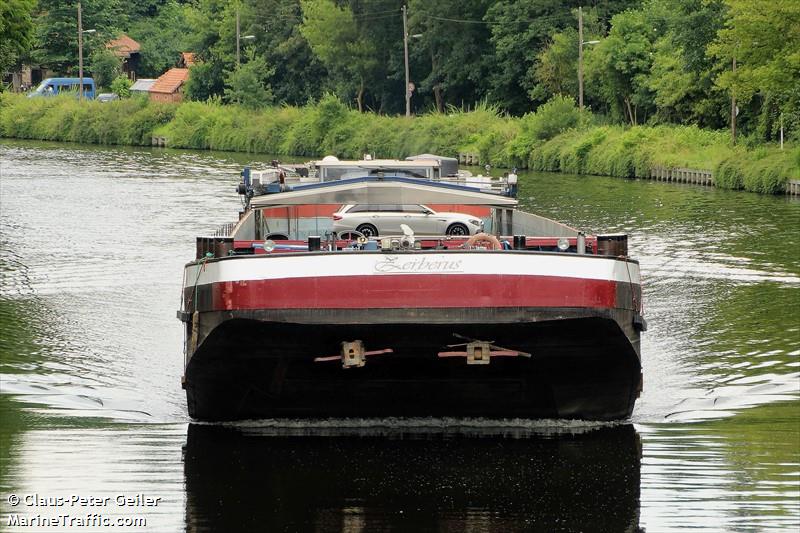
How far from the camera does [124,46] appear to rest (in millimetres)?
136750

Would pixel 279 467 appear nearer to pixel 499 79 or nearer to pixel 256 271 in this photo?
pixel 256 271

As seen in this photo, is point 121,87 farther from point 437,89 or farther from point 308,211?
point 308,211

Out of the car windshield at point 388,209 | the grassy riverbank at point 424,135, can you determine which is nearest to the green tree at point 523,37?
the grassy riverbank at point 424,135

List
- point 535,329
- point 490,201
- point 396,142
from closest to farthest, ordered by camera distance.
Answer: point 535,329 < point 490,201 < point 396,142

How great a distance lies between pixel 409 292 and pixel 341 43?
282ft

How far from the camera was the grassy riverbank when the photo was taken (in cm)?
5926

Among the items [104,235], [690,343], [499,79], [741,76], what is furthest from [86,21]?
[690,343]

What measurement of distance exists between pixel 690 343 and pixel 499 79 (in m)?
67.8

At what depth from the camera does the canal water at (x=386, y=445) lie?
45.2ft

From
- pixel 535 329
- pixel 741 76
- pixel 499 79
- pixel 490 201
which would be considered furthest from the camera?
pixel 499 79

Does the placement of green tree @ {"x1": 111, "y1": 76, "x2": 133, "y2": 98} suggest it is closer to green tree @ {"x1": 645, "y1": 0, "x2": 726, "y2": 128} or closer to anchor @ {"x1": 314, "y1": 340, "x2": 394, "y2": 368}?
green tree @ {"x1": 645, "y1": 0, "x2": 726, "y2": 128}

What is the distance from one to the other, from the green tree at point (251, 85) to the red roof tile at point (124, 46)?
30147 mm

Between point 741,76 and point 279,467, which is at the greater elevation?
point 741,76

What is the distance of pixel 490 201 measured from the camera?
19203 millimetres
